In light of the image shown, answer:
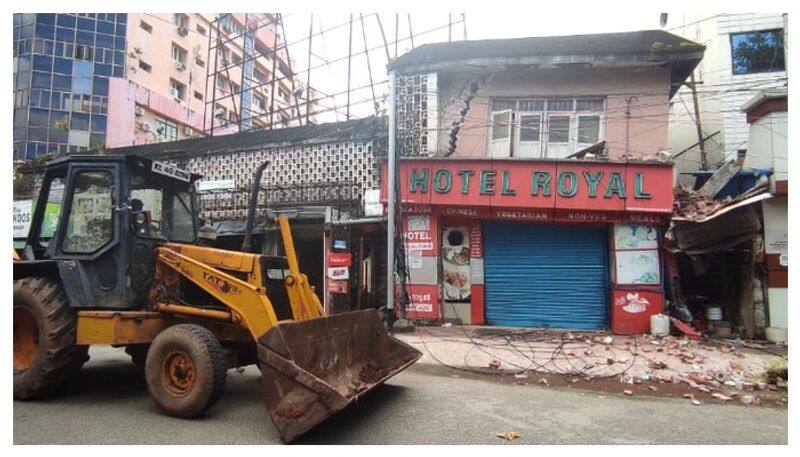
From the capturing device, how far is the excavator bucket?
154 inches

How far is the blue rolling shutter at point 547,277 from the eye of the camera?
10.4m

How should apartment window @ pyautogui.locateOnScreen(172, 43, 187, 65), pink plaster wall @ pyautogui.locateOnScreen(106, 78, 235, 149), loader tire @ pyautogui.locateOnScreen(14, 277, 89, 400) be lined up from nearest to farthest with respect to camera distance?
loader tire @ pyautogui.locateOnScreen(14, 277, 89, 400) → pink plaster wall @ pyautogui.locateOnScreen(106, 78, 235, 149) → apartment window @ pyautogui.locateOnScreen(172, 43, 187, 65)

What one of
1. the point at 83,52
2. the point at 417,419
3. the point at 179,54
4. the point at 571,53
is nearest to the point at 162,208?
the point at 417,419

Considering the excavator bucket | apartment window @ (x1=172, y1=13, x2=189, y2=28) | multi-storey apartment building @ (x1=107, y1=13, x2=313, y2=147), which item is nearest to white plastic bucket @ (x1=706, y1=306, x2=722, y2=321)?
the excavator bucket

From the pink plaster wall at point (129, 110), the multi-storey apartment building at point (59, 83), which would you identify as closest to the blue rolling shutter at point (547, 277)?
the pink plaster wall at point (129, 110)

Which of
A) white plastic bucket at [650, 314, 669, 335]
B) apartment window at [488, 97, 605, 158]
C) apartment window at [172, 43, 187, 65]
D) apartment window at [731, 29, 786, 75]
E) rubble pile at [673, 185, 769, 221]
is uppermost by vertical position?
apartment window at [172, 43, 187, 65]

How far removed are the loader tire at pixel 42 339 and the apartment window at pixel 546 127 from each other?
8.81 m

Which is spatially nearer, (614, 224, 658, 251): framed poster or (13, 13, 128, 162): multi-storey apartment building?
(614, 224, 658, 251): framed poster

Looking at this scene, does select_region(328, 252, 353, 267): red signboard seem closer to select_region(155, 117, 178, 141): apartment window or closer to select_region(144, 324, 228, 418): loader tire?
select_region(144, 324, 228, 418): loader tire

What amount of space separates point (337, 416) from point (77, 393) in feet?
10.4

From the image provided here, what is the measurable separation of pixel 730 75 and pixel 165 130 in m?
29.0

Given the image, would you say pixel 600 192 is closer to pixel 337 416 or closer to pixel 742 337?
pixel 742 337

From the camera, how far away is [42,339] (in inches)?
199

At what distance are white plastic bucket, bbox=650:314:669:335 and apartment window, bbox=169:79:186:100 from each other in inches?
1303
